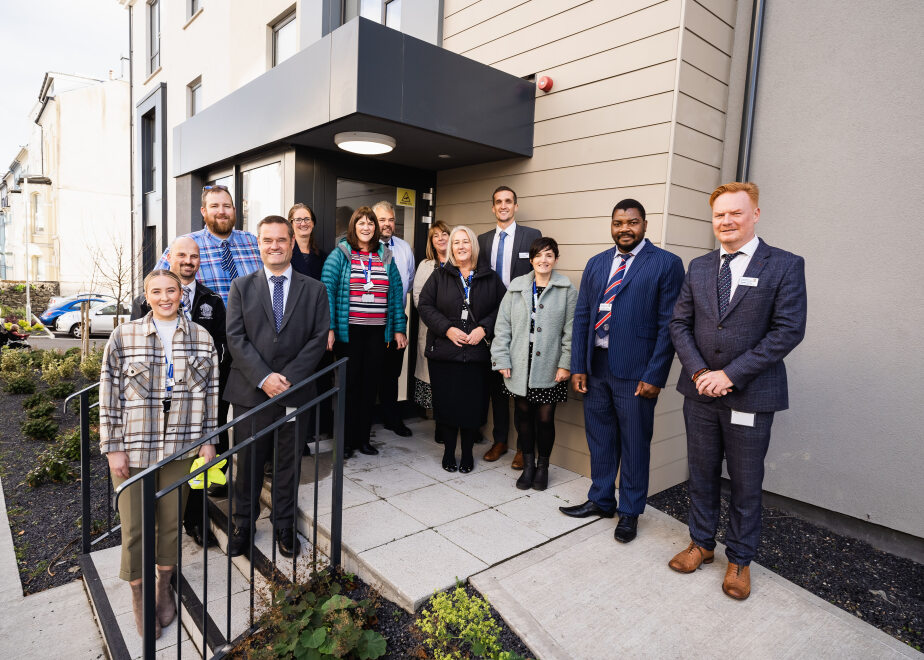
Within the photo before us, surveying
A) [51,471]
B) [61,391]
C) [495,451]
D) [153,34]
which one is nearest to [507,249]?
[495,451]

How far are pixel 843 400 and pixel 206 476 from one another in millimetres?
3648

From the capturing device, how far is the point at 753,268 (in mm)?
2373

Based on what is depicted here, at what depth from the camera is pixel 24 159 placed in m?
31.8

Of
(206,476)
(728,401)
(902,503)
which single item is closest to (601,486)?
(728,401)

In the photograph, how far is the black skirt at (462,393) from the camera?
3.75 meters

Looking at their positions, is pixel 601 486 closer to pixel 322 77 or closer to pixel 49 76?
pixel 322 77

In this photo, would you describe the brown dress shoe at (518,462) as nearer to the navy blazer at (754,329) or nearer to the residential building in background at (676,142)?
the residential building in background at (676,142)

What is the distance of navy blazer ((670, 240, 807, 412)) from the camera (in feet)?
7.48

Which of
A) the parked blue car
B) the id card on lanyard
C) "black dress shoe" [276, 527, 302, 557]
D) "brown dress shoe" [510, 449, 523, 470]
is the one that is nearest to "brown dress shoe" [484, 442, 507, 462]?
"brown dress shoe" [510, 449, 523, 470]

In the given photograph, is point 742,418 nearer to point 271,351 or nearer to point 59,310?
point 271,351

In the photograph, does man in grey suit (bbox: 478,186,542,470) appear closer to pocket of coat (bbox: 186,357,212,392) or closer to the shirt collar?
the shirt collar

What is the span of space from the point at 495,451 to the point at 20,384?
279 inches

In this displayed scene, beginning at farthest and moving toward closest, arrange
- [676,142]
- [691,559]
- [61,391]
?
[61,391], [676,142], [691,559]

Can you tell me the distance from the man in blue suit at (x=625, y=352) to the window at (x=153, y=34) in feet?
40.2
